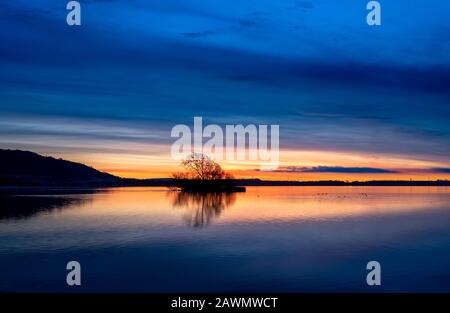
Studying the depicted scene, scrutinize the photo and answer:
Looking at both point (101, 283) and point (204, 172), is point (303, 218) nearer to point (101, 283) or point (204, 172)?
point (101, 283)

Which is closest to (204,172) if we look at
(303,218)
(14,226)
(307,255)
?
(303,218)

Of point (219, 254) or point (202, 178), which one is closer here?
point (219, 254)

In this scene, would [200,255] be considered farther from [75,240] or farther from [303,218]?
[303,218]

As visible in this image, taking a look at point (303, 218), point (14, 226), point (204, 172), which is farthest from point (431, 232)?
point (204, 172)

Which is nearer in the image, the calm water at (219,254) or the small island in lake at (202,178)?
the calm water at (219,254)

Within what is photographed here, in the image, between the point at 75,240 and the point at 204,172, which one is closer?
the point at 75,240

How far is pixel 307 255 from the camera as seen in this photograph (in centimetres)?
1953

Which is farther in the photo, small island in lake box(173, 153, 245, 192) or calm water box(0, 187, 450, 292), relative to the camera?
small island in lake box(173, 153, 245, 192)
